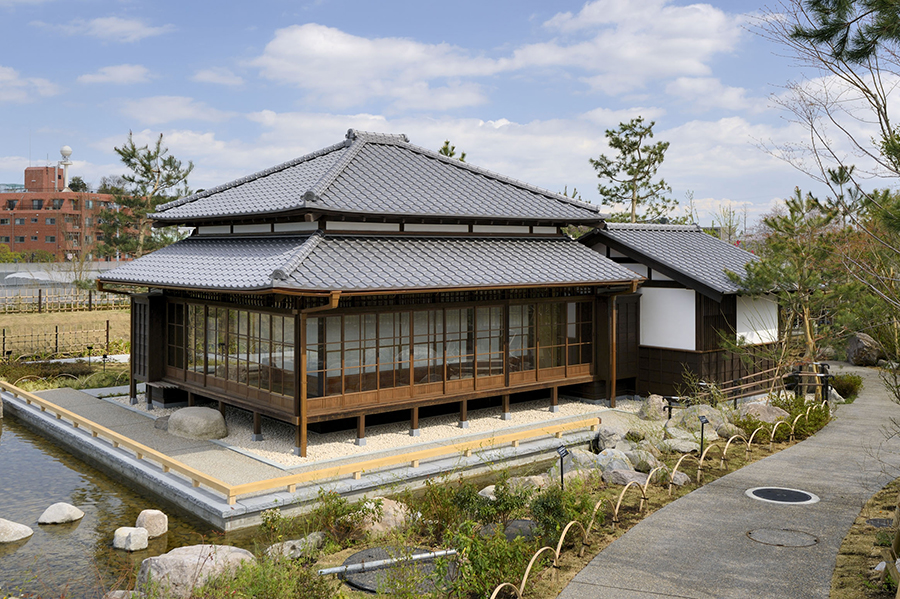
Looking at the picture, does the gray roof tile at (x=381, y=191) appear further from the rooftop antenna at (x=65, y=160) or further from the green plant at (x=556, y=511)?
the rooftop antenna at (x=65, y=160)

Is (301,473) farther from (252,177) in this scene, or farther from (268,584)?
(252,177)

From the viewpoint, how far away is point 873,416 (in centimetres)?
1641

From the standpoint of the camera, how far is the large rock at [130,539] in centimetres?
978

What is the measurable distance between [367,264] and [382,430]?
355 centimetres

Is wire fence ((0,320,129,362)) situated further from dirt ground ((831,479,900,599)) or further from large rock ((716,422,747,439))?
dirt ground ((831,479,900,599))

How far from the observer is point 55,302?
31.0 m

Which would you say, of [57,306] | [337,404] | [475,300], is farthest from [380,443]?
[57,306]

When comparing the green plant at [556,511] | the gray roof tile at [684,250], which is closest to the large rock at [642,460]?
the green plant at [556,511]

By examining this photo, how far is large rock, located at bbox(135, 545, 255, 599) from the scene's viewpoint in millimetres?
7648

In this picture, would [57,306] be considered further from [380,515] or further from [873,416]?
[873,416]

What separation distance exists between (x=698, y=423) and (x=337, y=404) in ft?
23.3

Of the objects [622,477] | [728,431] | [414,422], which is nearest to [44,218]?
[414,422]

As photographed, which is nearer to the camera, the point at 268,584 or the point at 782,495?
the point at 268,584

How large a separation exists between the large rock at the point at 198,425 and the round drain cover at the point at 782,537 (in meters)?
9.89
